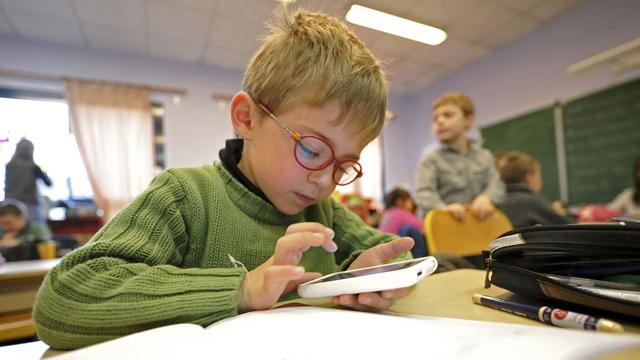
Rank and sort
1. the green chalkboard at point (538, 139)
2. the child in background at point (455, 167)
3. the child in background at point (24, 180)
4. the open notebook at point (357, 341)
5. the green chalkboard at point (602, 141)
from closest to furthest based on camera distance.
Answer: the open notebook at point (357, 341) < the child in background at point (455, 167) < the green chalkboard at point (602, 141) < the child in background at point (24, 180) < the green chalkboard at point (538, 139)

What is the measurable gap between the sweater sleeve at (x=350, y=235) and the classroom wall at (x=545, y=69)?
3.59 m

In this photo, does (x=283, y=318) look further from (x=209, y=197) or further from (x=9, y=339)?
(x=9, y=339)

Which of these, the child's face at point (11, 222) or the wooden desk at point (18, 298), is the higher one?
the child's face at point (11, 222)

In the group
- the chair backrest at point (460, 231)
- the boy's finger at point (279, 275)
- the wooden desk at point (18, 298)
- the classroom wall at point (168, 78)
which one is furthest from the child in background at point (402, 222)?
the classroom wall at point (168, 78)

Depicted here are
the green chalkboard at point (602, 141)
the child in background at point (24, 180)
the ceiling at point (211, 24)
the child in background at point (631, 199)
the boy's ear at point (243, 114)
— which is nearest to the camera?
the boy's ear at point (243, 114)

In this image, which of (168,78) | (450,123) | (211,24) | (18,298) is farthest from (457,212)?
(168,78)

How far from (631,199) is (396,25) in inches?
102

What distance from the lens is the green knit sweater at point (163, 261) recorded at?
36cm

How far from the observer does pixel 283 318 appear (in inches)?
14.1

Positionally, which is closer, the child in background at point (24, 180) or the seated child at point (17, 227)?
the seated child at point (17, 227)

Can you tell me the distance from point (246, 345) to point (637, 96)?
4002mm

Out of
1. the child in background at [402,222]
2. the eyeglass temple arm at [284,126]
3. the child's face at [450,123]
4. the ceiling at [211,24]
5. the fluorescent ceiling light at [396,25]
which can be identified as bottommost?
the child in background at [402,222]

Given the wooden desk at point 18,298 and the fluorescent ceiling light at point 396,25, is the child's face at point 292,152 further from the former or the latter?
the fluorescent ceiling light at point 396,25

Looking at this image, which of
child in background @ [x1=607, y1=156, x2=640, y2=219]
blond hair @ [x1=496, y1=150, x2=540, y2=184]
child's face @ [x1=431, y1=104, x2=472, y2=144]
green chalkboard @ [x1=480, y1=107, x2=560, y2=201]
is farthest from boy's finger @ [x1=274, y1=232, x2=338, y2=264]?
green chalkboard @ [x1=480, y1=107, x2=560, y2=201]
